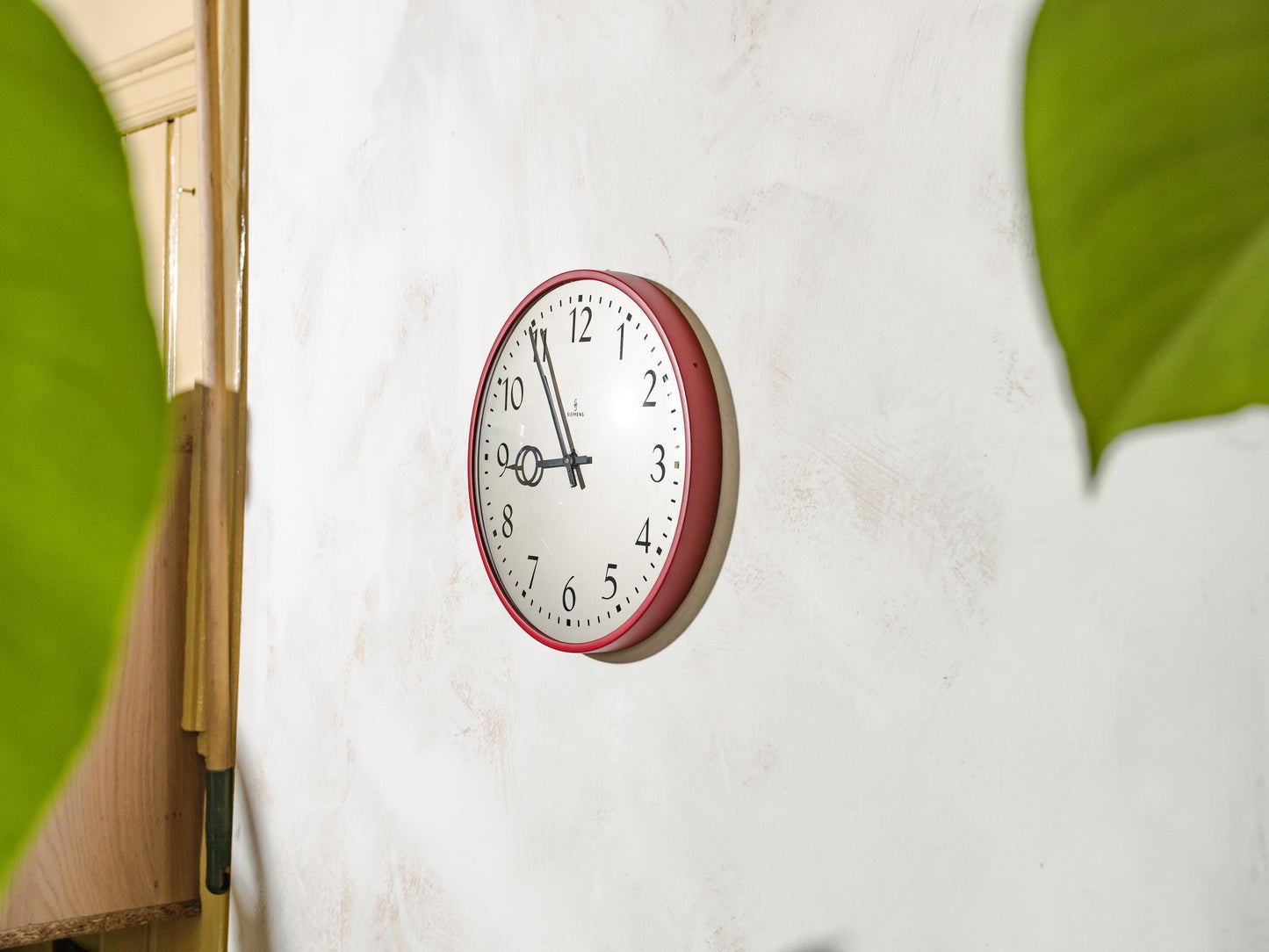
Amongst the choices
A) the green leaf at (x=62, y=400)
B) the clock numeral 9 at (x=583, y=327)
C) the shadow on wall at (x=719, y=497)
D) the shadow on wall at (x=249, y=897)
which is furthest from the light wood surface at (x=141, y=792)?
the green leaf at (x=62, y=400)

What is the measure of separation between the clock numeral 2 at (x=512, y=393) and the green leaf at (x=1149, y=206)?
39.8 inches

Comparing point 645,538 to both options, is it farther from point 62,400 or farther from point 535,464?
point 62,400

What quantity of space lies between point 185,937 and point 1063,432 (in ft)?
5.86

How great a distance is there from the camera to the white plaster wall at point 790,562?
65 cm

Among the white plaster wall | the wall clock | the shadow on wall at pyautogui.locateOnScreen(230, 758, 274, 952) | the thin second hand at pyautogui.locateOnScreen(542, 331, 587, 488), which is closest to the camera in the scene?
the white plaster wall

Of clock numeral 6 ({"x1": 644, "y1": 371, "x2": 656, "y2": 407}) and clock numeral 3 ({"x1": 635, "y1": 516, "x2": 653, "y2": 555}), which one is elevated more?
clock numeral 6 ({"x1": 644, "y1": 371, "x2": 656, "y2": 407})

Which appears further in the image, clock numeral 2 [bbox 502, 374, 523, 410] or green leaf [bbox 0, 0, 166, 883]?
clock numeral 2 [bbox 502, 374, 523, 410]

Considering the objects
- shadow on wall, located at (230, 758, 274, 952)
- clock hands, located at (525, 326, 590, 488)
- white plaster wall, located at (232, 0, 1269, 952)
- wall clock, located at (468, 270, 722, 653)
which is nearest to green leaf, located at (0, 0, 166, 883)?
white plaster wall, located at (232, 0, 1269, 952)

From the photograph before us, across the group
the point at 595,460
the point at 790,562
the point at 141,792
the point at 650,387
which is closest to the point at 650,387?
the point at 650,387

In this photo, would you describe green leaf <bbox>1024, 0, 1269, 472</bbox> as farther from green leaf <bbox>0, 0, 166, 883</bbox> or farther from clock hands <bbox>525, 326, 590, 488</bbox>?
clock hands <bbox>525, 326, 590, 488</bbox>

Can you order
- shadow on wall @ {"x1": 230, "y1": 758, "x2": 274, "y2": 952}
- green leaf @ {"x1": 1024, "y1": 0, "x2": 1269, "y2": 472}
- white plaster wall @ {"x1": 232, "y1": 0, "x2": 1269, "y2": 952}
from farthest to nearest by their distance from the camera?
shadow on wall @ {"x1": 230, "y1": 758, "x2": 274, "y2": 952} → white plaster wall @ {"x1": 232, "y1": 0, "x2": 1269, "y2": 952} → green leaf @ {"x1": 1024, "y1": 0, "x2": 1269, "y2": 472}

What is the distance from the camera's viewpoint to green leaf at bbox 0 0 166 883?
0.14 meters

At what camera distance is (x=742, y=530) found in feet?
3.01

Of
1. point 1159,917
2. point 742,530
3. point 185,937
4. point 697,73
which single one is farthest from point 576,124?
point 185,937
